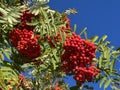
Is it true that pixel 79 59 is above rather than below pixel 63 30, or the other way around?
below

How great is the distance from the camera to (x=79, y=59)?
407 cm

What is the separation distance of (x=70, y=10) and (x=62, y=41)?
1.12m

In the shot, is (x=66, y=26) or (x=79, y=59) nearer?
(x=79, y=59)

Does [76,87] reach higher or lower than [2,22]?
lower

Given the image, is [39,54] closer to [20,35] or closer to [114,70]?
[20,35]

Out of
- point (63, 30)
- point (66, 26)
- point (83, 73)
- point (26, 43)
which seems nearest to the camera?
point (83, 73)

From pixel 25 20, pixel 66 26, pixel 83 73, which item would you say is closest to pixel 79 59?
pixel 83 73

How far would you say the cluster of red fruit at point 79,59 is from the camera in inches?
159

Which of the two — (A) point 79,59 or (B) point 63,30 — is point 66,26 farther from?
(A) point 79,59

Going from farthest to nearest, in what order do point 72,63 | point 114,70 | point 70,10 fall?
1. point 70,10
2. point 114,70
3. point 72,63

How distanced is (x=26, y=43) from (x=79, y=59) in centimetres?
65

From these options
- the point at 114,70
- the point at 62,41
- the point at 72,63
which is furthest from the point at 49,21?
the point at 114,70

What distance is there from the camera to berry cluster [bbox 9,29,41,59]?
426 cm

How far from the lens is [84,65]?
4.15 metres
